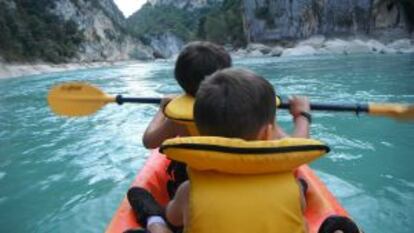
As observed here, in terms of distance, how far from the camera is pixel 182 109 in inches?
75.7

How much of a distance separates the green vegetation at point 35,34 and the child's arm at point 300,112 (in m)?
34.7

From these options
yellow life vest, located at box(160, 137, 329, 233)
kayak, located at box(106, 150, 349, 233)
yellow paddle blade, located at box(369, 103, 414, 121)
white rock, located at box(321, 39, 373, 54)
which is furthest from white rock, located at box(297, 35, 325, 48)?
yellow life vest, located at box(160, 137, 329, 233)

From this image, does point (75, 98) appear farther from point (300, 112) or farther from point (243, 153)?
point (243, 153)

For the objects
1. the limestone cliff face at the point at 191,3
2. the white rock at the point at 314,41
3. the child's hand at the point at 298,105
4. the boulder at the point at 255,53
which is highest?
the limestone cliff face at the point at 191,3

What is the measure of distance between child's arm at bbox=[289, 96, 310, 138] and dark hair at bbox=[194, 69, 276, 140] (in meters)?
0.61

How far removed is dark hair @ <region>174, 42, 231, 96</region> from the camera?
1875 millimetres

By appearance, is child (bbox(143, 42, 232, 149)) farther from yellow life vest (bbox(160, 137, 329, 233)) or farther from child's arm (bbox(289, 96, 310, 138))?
yellow life vest (bbox(160, 137, 329, 233))

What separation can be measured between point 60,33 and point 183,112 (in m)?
51.0

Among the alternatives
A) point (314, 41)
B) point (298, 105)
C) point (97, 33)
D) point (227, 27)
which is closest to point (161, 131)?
point (298, 105)

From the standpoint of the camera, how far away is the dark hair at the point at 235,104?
4.17 feet

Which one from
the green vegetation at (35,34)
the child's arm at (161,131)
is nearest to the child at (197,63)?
the child's arm at (161,131)

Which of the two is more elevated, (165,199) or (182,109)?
(182,109)

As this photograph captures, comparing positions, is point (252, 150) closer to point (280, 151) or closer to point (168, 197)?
point (280, 151)

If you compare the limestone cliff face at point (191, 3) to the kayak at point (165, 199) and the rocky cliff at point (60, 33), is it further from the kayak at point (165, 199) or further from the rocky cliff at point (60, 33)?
the kayak at point (165, 199)
